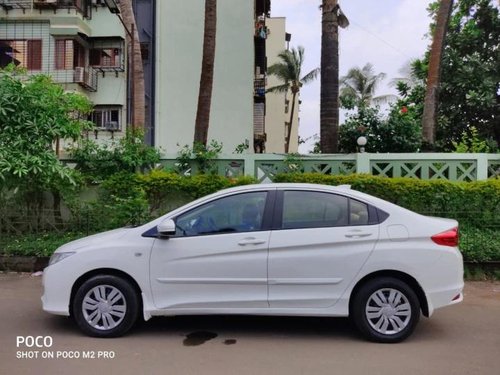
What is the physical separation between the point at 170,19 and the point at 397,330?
18301 millimetres

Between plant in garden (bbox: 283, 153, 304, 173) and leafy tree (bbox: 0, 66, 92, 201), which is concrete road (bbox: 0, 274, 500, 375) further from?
plant in garden (bbox: 283, 153, 304, 173)

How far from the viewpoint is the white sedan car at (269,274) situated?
16.8 ft

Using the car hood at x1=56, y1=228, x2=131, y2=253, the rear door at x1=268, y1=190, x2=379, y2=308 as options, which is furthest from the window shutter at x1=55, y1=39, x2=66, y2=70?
the rear door at x1=268, y1=190, x2=379, y2=308

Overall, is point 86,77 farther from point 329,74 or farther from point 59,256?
point 59,256

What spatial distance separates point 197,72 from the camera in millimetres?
20688

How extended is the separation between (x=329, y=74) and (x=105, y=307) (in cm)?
739

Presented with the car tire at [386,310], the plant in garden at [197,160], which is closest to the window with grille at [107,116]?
the plant in garden at [197,160]

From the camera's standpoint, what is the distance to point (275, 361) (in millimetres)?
4641

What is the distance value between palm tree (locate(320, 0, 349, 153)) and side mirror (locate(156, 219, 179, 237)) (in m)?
6.32

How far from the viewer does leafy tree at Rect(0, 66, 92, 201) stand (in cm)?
837

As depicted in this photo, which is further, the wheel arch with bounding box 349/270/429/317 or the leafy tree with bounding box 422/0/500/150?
the leafy tree with bounding box 422/0/500/150

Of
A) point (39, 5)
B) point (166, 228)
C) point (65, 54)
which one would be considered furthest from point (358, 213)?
point (39, 5)

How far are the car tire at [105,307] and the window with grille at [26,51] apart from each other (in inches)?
748

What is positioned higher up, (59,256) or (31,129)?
(31,129)
